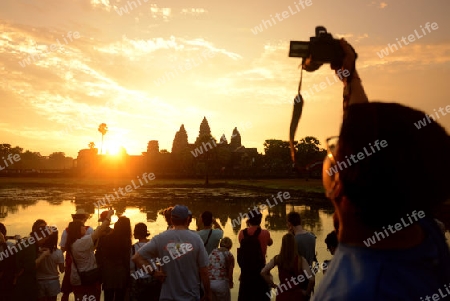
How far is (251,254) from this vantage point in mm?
6012

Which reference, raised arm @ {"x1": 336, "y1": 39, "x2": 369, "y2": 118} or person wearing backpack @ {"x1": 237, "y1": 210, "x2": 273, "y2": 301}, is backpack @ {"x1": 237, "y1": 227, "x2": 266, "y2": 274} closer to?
person wearing backpack @ {"x1": 237, "y1": 210, "x2": 273, "y2": 301}

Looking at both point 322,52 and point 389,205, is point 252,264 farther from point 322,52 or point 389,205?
point 389,205

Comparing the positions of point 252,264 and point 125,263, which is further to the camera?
point 125,263

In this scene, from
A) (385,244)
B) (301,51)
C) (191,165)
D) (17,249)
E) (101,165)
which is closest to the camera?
(385,244)

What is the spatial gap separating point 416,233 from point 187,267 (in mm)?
3552

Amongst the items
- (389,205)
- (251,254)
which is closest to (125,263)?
(251,254)

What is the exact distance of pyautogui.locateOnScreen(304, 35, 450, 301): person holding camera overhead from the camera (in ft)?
3.22

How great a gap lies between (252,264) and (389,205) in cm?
521

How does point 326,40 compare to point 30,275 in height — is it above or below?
above

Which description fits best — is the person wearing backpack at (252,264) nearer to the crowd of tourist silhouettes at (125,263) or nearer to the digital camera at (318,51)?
the crowd of tourist silhouettes at (125,263)

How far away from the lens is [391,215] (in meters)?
1.06

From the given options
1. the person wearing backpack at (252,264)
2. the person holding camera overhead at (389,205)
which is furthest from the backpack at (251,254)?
the person holding camera overhead at (389,205)

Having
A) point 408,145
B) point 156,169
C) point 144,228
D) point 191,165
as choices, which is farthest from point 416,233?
point 156,169

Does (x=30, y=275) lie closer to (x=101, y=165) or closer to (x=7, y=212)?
(x=7, y=212)
